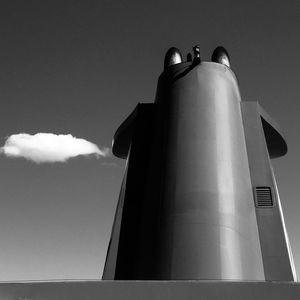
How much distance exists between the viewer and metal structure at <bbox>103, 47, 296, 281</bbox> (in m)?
5.55

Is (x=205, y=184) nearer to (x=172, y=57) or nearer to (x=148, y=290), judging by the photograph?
(x=148, y=290)

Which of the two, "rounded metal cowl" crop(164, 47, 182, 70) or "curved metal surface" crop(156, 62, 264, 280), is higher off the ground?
"rounded metal cowl" crop(164, 47, 182, 70)

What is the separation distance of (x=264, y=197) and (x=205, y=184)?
133cm

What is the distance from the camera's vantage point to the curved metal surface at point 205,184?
544 cm

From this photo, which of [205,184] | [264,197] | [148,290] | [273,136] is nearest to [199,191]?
[205,184]

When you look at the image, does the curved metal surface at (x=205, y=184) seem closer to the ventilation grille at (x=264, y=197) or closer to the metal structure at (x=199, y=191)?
the metal structure at (x=199, y=191)

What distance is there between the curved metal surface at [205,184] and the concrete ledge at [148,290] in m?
2.00

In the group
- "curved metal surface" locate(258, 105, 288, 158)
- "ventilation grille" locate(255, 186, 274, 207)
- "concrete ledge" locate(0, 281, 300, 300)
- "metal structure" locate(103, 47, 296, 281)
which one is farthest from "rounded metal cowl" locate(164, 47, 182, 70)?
"concrete ledge" locate(0, 281, 300, 300)

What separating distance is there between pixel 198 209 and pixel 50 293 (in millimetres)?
3052

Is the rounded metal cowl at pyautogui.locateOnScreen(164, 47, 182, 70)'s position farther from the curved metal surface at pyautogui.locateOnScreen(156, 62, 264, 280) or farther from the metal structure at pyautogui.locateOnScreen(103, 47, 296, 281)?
the curved metal surface at pyautogui.locateOnScreen(156, 62, 264, 280)

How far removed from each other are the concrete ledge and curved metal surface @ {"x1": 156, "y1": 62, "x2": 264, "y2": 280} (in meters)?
2.00

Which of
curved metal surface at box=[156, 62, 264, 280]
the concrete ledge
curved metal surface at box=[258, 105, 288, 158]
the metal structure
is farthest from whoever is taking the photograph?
curved metal surface at box=[258, 105, 288, 158]

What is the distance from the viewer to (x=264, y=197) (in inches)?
262

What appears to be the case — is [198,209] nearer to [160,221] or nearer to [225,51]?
[160,221]
